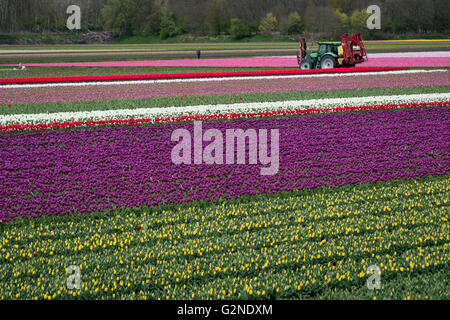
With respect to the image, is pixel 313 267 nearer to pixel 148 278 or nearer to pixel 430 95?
pixel 148 278

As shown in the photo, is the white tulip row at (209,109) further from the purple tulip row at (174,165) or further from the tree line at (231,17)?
the tree line at (231,17)

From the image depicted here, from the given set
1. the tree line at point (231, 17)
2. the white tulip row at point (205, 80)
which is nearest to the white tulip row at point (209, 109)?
the white tulip row at point (205, 80)

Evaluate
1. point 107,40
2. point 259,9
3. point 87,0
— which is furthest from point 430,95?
point 87,0

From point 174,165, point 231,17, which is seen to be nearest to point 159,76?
point 174,165

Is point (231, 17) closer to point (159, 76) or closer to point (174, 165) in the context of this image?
point (159, 76)

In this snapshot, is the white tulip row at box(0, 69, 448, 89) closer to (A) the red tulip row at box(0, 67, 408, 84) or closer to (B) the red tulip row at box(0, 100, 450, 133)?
(A) the red tulip row at box(0, 67, 408, 84)

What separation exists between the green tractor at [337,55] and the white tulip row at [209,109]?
11.9 meters

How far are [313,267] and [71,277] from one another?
332 centimetres

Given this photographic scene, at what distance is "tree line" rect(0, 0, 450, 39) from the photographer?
287ft

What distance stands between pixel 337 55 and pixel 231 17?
260 feet

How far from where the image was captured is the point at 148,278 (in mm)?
5973

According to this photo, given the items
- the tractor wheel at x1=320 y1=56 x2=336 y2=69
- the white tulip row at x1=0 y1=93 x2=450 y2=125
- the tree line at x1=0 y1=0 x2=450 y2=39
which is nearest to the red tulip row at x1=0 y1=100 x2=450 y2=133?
the white tulip row at x1=0 y1=93 x2=450 y2=125

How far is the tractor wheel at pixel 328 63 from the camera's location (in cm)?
3148

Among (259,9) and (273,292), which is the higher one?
(259,9)
